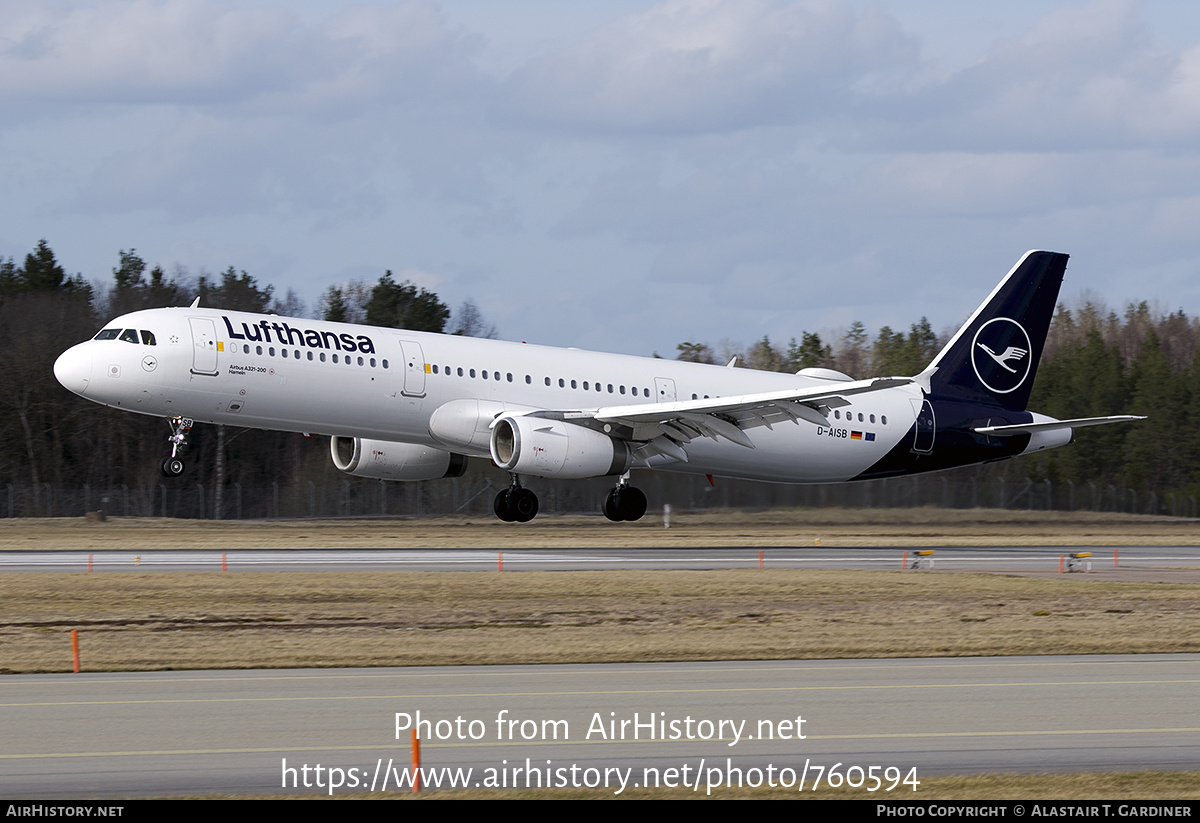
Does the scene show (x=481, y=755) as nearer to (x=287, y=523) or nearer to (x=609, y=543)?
(x=609, y=543)

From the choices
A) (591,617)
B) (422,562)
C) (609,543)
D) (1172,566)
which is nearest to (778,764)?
(591,617)

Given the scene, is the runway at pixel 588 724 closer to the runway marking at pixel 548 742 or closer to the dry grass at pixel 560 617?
the runway marking at pixel 548 742

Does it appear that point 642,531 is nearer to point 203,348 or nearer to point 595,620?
point 203,348

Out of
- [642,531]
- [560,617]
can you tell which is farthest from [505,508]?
[560,617]

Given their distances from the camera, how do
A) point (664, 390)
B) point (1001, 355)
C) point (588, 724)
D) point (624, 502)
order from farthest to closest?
point (1001, 355), point (624, 502), point (664, 390), point (588, 724)

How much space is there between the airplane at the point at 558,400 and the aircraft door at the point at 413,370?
1.6 inches

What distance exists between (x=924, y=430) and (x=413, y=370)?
652 inches

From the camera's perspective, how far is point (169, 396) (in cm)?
3306

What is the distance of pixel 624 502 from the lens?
133 ft

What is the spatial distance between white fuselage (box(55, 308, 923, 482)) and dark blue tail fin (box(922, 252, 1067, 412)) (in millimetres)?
4018

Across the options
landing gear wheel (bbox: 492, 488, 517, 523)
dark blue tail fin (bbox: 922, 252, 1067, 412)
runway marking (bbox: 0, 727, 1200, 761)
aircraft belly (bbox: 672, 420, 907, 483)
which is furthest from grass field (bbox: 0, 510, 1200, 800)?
dark blue tail fin (bbox: 922, 252, 1067, 412)

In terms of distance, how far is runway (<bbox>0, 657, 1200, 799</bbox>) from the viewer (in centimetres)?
1173

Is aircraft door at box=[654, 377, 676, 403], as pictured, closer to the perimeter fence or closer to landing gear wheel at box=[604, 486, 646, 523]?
landing gear wheel at box=[604, 486, 646, 523]
